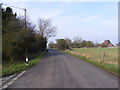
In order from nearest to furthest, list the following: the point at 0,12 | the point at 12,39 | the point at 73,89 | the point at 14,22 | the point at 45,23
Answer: the point at 73,89, the point at 12,39, the point at 14,22, the point at 0,12, the point at 45,23

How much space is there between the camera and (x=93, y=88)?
6.66 metres

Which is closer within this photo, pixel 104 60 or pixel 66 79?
pixel 66 79

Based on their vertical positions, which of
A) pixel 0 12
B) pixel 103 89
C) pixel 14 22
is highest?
pixel 0 12

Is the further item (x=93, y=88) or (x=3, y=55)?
(x=3, y=55)

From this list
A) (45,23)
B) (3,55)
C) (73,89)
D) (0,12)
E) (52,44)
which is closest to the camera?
(73,89)

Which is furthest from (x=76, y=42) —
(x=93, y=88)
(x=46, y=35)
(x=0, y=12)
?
(x=93, y=88)

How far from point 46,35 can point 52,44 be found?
6785 cm

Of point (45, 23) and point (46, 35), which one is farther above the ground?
point (45, 23)

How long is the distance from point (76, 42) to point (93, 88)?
115365 millimetres

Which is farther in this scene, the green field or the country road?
the green field

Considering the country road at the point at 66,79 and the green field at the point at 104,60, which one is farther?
the green field at the point at 104,60

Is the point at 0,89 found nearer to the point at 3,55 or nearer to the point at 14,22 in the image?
the point at 3,55

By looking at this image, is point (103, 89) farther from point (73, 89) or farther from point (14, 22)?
point (14, 22)

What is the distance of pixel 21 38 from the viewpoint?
69.0 ft
